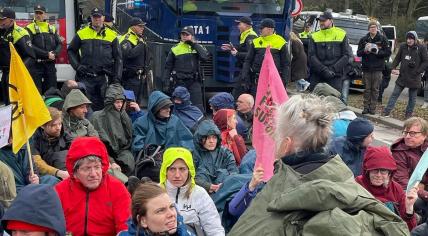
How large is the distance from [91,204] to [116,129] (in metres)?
2.78

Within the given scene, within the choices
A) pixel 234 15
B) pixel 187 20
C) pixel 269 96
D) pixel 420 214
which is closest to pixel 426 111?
pixel 234 15

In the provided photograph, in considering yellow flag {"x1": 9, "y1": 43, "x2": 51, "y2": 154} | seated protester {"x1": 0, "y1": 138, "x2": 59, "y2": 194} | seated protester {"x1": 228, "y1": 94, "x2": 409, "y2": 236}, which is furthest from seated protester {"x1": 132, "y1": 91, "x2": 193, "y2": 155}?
seated protester {"x1": 228, "y1": 94, "x2": 409, "y2": 236}

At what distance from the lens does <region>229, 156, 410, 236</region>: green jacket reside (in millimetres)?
2322

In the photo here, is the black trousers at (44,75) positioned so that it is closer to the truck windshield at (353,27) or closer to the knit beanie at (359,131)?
the knit beanie at (359,131)

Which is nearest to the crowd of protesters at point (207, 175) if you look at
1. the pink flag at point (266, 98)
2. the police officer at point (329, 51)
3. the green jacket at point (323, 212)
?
the green jacket at point (323, 212)

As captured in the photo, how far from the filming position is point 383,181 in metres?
4.73

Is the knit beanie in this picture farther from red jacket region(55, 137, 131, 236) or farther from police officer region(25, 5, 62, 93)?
police officer region(25, 5, 62, 93)

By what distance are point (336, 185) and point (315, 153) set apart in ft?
0.96

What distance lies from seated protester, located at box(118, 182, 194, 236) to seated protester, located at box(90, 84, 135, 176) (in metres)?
3.15

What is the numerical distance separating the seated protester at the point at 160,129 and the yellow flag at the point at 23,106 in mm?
1982

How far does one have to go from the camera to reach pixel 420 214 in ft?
17.8

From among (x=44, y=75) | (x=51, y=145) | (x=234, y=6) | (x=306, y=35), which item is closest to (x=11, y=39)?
(x=44, y=75)

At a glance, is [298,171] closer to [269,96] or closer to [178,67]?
[269,96]

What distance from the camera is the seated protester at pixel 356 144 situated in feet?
18.1
